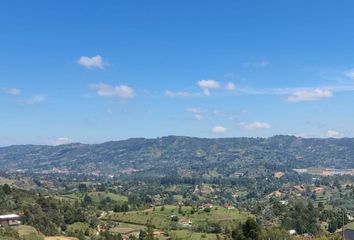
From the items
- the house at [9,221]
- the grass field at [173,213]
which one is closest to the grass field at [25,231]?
the house at [9,221]

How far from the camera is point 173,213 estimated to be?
509ft

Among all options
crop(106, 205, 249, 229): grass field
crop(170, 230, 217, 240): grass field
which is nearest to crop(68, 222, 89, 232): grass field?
crop(106, 205, 249, 229): grass field

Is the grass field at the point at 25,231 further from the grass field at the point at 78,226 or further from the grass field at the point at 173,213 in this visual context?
the grass field at the point at 173,213

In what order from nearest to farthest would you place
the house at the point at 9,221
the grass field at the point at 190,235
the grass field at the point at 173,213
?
the house at the point at 9,221 < the grass field at the point at 190,235 < the grass field at the point at 173,213

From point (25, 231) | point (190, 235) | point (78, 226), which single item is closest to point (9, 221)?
point (25, 231)

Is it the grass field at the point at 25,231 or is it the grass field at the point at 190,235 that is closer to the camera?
the grass field at the point at 25,231

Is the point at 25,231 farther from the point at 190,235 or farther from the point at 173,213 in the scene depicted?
the point at 173,213

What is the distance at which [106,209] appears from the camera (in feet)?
571

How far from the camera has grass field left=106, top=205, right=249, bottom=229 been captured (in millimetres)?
141625

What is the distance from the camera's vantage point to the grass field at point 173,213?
142m

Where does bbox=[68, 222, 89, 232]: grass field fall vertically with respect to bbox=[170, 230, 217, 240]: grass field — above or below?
above

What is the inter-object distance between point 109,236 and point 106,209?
228 feet

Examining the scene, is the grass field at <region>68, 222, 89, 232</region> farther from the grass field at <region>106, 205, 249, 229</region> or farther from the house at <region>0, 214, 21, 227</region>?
the grass field at <region>106, 205, 249, 229</region>

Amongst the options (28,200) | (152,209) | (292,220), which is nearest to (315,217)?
(292,220)
